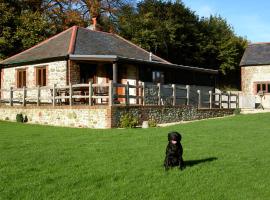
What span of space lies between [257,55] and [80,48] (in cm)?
2129

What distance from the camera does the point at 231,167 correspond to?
8.45 metres

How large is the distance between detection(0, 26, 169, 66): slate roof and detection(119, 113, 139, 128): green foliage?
5790mm

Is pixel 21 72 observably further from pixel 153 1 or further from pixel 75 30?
pixel 153 1

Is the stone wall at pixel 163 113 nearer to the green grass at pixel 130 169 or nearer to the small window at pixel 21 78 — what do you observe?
the green grass at pixel 130 169

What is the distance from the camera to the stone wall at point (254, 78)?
122 feet

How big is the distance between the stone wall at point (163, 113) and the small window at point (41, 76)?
7714 millimetres

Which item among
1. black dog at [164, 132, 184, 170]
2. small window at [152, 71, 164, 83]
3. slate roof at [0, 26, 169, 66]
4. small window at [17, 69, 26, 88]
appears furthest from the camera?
small window at [17, 69, 26, 88]

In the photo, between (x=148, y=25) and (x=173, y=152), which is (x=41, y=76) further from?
(x=148, y=25)

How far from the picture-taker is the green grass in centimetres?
652

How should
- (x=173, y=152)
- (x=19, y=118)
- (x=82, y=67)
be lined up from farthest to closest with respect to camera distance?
(x=82, y=67)
(x=19, y=118)
(x=173, y=152)

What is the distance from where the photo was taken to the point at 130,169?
820 centimetres

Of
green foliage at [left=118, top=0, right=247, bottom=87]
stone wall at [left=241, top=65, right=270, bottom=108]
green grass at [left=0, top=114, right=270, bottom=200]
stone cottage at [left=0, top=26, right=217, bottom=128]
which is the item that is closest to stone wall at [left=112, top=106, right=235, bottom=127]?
stone cottage at [left=0, top=26, right=217, bottom=128]

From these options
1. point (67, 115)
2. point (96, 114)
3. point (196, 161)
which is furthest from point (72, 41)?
point (196, 161)

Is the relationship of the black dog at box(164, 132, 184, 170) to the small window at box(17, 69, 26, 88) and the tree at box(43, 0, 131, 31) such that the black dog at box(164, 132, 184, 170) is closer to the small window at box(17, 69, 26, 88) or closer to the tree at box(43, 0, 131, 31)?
the small window at box(17, 69, 26, 88)
